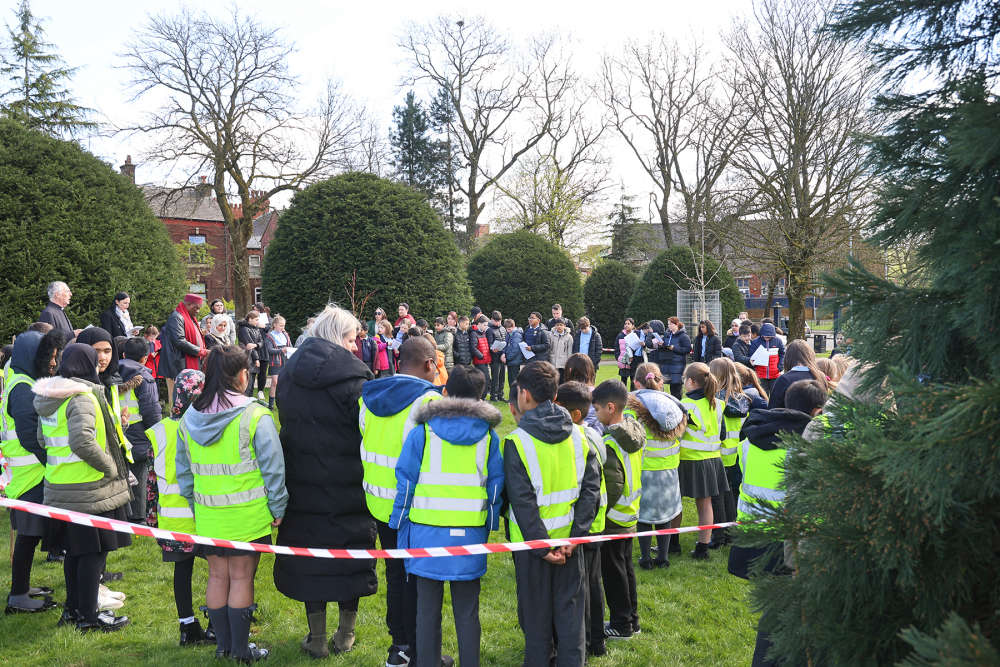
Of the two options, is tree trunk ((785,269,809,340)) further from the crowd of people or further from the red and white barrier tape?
the red and white barrier tape

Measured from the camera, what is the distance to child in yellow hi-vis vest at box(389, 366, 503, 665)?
3664 mm

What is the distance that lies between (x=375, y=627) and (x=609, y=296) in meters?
25.2

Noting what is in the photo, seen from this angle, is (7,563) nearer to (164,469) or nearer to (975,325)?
(164,469)

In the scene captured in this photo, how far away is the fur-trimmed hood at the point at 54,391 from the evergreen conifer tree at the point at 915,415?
4.42 m

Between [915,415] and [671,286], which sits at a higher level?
[671,286]

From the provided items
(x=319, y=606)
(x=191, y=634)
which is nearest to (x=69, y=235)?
(x=191, y=634)

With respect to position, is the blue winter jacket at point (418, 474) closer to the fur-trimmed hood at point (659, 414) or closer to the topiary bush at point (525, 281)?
the fur-trimmed hood at point (659, 414)

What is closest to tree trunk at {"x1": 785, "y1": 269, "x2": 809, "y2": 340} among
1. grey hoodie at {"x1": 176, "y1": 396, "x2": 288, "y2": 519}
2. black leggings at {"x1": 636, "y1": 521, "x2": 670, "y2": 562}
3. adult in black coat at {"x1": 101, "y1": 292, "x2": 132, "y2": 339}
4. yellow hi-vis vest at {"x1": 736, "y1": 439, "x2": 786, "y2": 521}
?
black leggings at {"x1": 636, "y1": 521, "x2": 670, "y2": 562}

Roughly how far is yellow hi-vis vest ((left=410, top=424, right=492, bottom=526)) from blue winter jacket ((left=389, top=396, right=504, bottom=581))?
0.03 m

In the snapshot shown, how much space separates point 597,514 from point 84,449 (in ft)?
11.3

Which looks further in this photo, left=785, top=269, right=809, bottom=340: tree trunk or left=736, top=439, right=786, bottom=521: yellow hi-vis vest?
left=785, top=269, right=809, bottom=340: tree trunk

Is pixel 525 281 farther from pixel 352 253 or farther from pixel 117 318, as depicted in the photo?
pixel 117 318

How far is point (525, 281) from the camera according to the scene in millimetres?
24047

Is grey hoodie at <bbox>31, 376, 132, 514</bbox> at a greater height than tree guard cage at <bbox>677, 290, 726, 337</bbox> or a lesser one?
lesser
